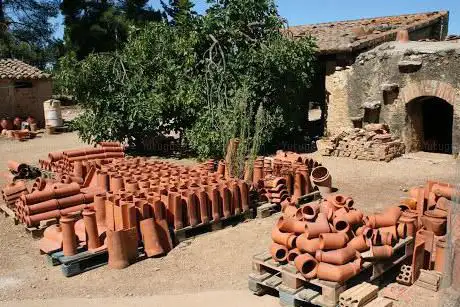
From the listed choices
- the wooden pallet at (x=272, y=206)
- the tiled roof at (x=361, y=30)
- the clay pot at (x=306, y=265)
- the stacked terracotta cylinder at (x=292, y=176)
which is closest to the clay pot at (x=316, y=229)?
the clay pot at (x=306, y=265)

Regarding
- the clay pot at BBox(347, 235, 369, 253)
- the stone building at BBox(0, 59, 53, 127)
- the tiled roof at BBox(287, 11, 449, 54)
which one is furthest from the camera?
the stone building at BBox(0, 59, 53, 127)

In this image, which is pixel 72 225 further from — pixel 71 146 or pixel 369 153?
pixel 71 146

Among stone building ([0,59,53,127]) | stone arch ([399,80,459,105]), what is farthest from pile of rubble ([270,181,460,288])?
stone building ([0,59,53,127])

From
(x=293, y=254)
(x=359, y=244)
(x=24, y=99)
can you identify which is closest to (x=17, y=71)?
(x=24, y=99)

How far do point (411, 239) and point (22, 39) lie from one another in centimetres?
2991

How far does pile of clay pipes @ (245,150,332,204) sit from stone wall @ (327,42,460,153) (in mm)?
4058

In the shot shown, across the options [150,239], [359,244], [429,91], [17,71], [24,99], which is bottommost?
[150,239]

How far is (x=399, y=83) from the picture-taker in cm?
1187

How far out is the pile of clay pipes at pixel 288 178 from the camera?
8.09 metres

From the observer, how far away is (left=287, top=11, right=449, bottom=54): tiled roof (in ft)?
44.7

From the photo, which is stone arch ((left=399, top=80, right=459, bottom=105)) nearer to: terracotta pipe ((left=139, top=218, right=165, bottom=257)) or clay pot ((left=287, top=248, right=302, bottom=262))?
clay pot ((left=287, top=248, right=302, bottom=262))

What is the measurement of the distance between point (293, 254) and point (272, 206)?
292 centimetres

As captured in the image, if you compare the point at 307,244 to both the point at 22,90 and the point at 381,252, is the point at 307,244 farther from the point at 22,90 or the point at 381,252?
the point at 22,90

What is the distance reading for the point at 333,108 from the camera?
542 inches
